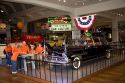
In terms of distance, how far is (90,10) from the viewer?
40.4 feet

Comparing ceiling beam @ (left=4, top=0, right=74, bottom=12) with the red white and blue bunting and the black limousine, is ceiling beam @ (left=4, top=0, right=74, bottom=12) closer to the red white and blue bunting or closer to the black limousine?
the red white and blue bunting

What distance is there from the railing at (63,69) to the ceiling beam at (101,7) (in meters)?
3.22

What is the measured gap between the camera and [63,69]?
6.94 m

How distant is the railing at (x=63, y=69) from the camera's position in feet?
18.2

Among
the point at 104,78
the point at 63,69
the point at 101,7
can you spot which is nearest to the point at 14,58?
the point at 63,69

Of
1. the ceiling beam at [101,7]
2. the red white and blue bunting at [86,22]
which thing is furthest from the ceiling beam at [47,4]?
the red white and blue bunting at [86,22]

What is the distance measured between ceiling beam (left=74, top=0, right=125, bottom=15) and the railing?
3218 mm

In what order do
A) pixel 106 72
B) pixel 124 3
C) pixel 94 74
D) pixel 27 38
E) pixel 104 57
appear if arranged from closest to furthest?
pixel 94 74, pixel 106 72, pixel 104 57, pixel 124 3, pixel 27 38

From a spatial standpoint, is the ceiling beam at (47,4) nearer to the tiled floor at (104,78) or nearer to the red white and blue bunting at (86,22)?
the red white and blue bunting at (86,22)

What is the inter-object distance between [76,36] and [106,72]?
7.32 m

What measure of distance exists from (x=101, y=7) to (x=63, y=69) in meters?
6.62

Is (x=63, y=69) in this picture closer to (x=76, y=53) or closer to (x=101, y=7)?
(x=76, y=53)

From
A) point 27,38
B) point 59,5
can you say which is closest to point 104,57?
point 59,5

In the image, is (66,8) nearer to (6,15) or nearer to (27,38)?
(27,38)
